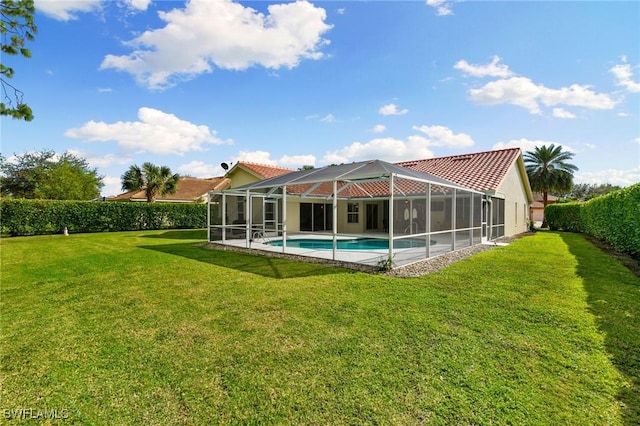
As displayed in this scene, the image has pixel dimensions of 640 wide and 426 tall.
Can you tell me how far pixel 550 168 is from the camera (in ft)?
107

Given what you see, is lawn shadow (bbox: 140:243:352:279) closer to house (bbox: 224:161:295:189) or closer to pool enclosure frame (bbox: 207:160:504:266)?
pool enclosure frame (bbox: 207:160:504:266)

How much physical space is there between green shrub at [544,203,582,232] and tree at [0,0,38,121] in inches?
1199

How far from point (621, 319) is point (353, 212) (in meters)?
17.7

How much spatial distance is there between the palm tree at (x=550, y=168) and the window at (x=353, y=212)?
893 inches

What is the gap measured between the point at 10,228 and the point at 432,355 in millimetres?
24869

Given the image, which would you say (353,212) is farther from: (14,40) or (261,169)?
(14,40)

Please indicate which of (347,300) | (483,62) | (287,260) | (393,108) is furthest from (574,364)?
(393,108)

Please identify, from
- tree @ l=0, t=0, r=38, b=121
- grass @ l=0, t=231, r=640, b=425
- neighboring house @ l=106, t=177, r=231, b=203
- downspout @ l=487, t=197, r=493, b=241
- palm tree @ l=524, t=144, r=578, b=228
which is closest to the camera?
grass @ l=0, t=231, r=640, b=425

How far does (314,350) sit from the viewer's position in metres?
4.03

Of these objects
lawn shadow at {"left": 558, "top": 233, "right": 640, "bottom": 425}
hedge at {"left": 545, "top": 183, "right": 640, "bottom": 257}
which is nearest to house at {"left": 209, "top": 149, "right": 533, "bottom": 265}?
hedge at {"left": 545, "top": 183, "right": 640, "bottom": 257}

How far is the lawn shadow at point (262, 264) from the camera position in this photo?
8570 millimetres

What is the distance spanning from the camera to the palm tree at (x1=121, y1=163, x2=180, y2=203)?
2650cm

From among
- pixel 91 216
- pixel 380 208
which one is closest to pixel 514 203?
pixel 380 208

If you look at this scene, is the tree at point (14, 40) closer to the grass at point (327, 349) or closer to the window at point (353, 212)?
the grass at point (327, 349)
